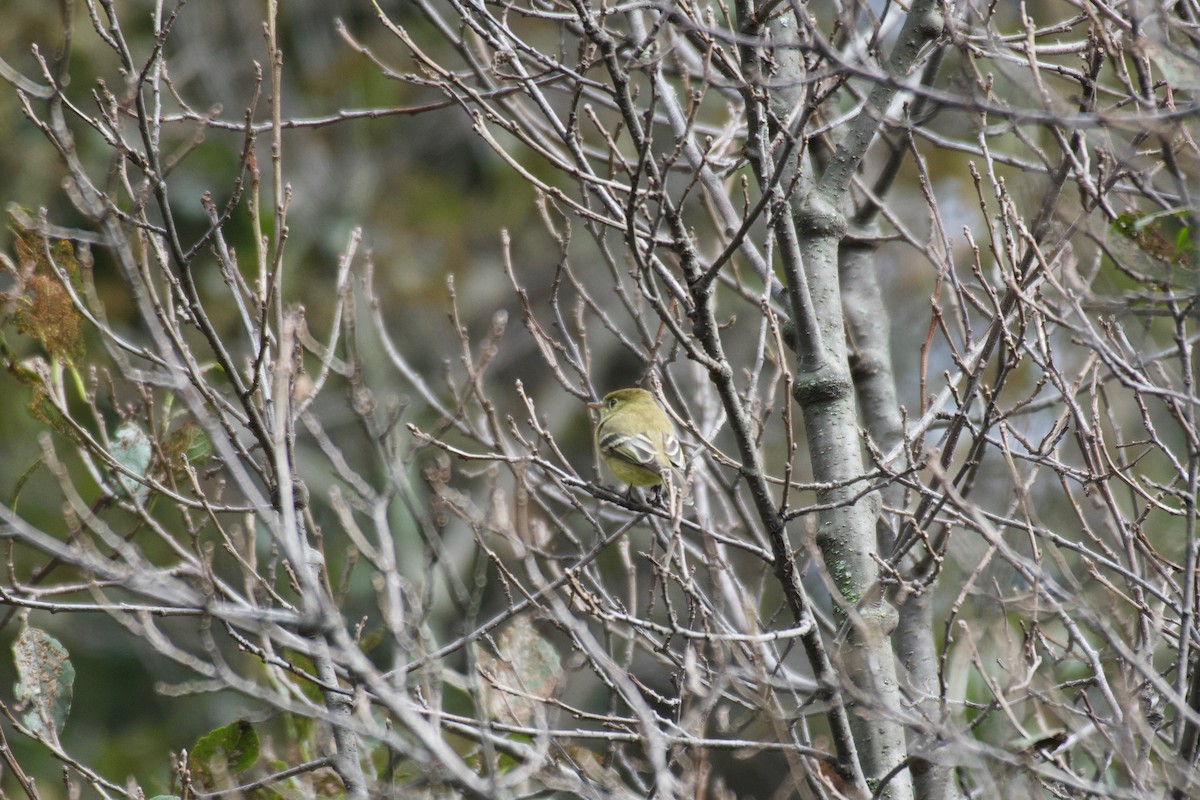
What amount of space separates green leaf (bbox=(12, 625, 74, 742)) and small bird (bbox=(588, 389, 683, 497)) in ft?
7.77

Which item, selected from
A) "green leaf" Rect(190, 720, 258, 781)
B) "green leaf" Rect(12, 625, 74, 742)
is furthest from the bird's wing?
"green leaf" Rect(12, 625, 74, 742)

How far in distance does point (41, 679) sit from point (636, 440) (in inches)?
109

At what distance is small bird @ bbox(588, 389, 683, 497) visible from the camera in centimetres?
513

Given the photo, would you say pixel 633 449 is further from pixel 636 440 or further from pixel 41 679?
pixel 41 679

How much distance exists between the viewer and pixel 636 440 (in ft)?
17.3

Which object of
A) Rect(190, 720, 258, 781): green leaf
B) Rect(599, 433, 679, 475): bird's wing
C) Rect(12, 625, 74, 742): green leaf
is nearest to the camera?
Rect(12, 625, 74, 742): green leaf

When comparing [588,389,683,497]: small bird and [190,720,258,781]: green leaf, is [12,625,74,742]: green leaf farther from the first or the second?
[588,389,683,497]: small bird

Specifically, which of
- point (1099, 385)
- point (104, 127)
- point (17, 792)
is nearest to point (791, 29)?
point (1099, 385)

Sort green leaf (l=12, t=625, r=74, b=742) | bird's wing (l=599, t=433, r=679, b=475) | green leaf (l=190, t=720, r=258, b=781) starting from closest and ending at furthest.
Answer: green leaf (l=12, t=625, r=74, b=742), green leaf (l=190, t=720, r=258, b=781), bird's wing (l=599, t=433, r=679, b=475)

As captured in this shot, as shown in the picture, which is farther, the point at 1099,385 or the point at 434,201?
the point at 434,201

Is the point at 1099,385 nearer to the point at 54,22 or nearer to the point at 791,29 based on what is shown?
the point at 791,29

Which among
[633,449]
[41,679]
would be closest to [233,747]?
[41,679]

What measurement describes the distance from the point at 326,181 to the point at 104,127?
1173 centimetres

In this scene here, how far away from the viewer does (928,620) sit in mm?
4285
